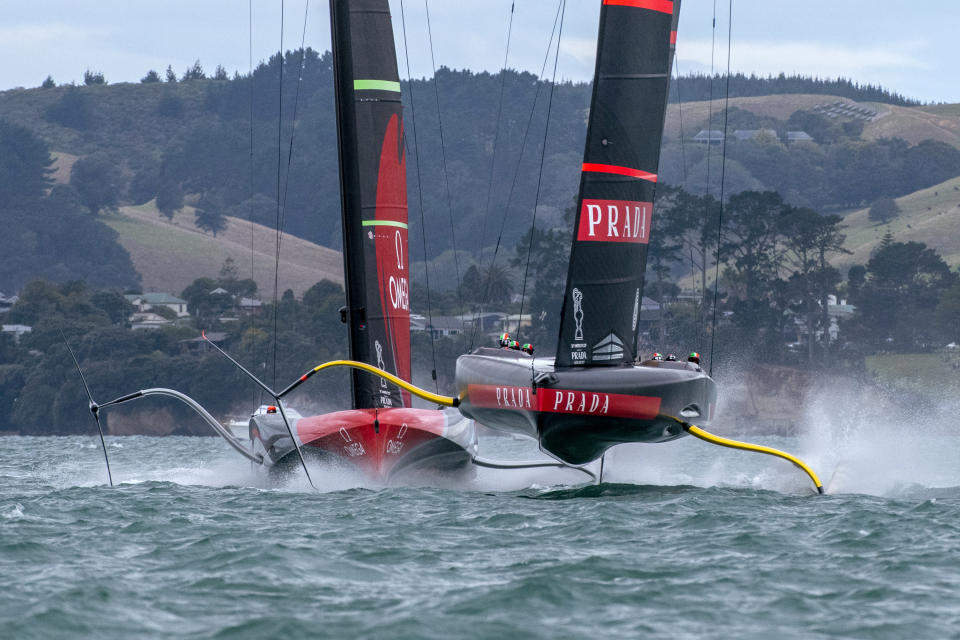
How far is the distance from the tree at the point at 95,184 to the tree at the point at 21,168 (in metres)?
3.73

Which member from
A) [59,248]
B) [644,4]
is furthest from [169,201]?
[644,4]

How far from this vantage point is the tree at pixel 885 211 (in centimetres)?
12962

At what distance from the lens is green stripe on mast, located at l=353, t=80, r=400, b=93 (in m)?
17.9

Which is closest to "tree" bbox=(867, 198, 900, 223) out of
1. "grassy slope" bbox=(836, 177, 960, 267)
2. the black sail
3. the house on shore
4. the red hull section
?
"grassy slope" bbox=(836, 177, 960, 267)

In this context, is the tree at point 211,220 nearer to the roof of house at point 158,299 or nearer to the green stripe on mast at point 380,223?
the roof of house at point 158,299

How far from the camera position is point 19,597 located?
845cm

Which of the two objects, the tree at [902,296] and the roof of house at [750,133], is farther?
the roof of house at [750,133]

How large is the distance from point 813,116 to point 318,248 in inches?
2839

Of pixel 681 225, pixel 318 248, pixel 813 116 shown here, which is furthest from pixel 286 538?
pixel 813 116

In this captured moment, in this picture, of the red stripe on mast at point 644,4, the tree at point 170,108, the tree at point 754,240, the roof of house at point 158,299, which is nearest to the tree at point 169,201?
the roof of house at point 158,299

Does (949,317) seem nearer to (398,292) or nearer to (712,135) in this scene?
(398,292)

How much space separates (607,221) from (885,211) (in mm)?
121849

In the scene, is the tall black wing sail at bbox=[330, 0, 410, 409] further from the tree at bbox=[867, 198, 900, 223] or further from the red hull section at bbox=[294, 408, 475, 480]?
the tree at bbox=[867, 198, 900, 223]

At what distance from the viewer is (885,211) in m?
130
